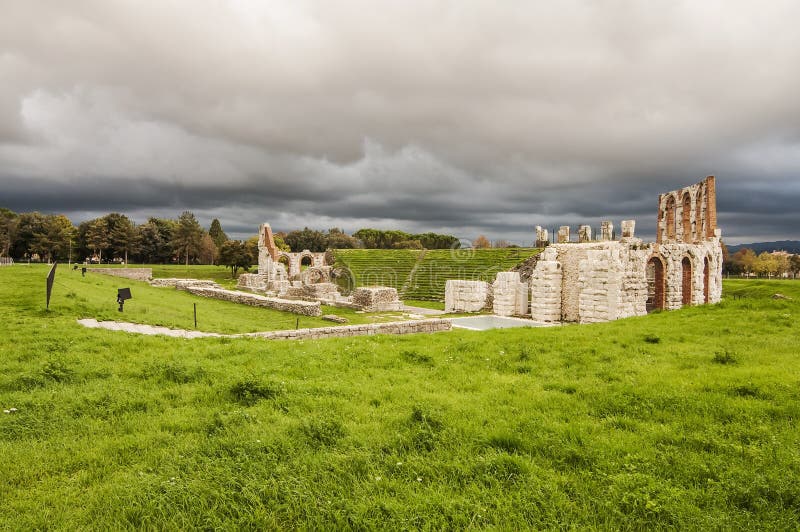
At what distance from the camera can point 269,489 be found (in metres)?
3.56

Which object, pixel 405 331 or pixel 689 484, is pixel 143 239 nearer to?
pixel 405 331

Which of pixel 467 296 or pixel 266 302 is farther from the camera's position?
pixel 467 296

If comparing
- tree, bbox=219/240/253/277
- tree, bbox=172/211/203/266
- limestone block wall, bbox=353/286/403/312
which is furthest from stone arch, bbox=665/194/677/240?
tree, bbox=172/211/203/266

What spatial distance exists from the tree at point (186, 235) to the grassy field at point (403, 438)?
68542mm

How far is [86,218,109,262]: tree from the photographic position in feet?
200

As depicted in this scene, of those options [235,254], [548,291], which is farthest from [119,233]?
[548,291]

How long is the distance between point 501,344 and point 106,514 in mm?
7294

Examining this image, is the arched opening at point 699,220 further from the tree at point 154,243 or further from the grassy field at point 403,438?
the tree at point 154,243

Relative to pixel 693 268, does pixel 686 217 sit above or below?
above

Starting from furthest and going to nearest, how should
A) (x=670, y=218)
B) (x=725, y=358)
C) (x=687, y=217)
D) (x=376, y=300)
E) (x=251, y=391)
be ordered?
(x=670, y=218) < (x=687, y=217) < (x=376, y=300) < (x=725, y=358) < (x=251, y=391)

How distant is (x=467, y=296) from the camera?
27.0m

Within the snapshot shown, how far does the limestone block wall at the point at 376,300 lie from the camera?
27.1 metres

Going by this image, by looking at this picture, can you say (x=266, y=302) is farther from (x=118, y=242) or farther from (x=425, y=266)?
(x=118, y=242)

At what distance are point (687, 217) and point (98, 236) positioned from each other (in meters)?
73.4
